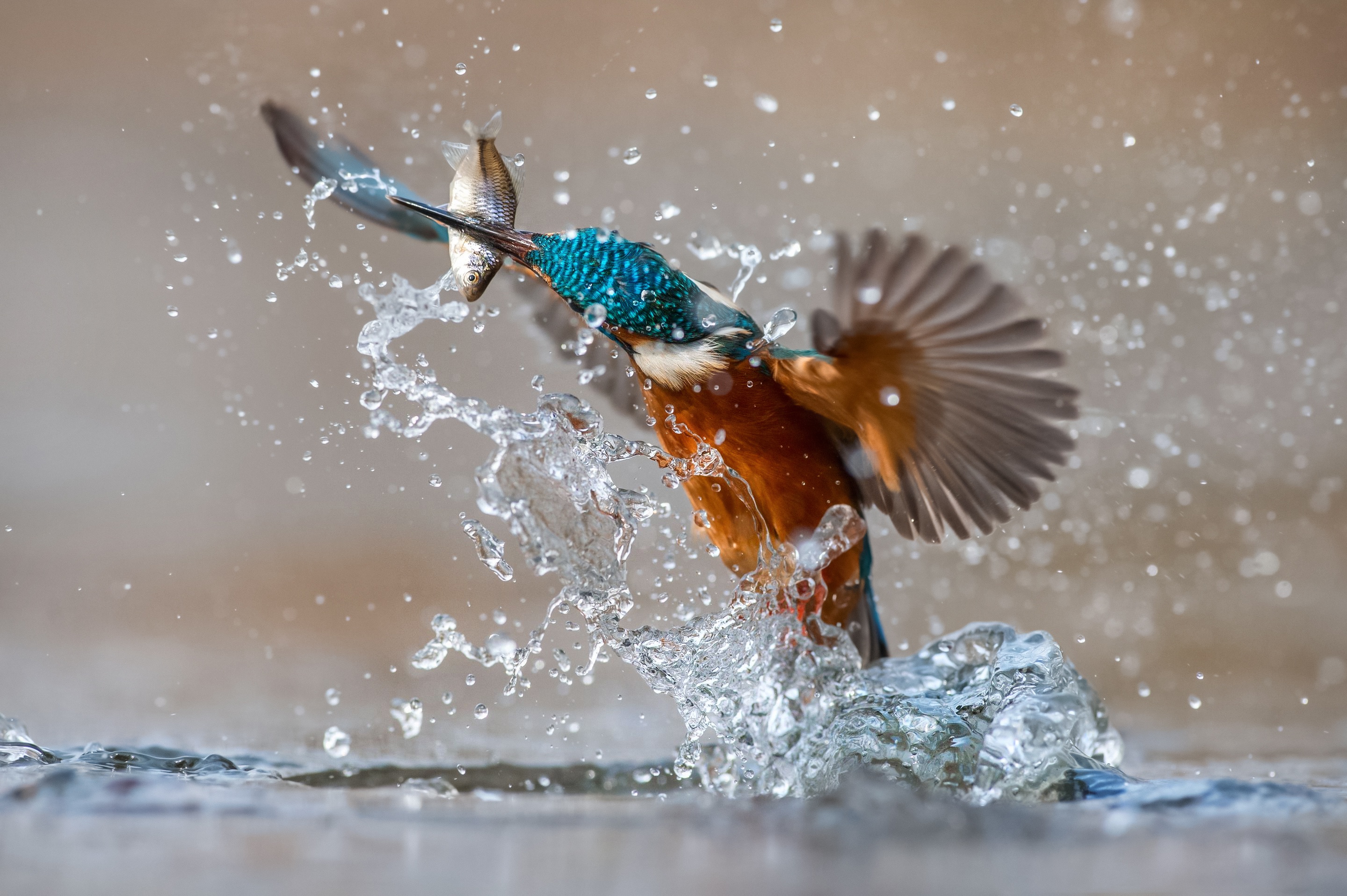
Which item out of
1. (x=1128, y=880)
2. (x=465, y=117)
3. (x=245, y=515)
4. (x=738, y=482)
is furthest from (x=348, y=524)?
(x=1128, y=880)

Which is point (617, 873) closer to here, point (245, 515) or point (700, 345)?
point (700, 345)

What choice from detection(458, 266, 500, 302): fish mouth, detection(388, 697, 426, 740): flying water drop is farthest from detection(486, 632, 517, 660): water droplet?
detection(458, 266, 500, 302): fish mouth

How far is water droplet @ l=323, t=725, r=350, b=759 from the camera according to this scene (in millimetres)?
1623

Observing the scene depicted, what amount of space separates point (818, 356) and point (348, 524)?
1751 mm

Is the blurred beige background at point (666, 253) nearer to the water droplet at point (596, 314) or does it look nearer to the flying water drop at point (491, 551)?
the flying water drop at point (491, 551)

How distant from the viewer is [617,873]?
2.49 feet

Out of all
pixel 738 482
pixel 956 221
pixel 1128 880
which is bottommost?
pixel 1128 880

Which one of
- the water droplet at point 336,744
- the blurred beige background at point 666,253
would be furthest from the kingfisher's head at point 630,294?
the blurred beige background at point 666,253

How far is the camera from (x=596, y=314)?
1.33 metres

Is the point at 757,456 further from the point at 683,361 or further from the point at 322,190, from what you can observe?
the point at 322,190

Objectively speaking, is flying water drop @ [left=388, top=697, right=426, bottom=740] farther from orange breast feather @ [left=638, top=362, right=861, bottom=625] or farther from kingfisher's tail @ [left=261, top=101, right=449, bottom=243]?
kingfisher's tail @ [left=261, top=101, right=449, bottom=243]

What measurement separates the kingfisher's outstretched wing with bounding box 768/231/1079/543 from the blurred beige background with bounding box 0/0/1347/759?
1.01 m

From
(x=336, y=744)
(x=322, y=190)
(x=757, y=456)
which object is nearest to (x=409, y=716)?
(x=336, y=744)

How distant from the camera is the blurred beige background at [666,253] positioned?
2482mm
